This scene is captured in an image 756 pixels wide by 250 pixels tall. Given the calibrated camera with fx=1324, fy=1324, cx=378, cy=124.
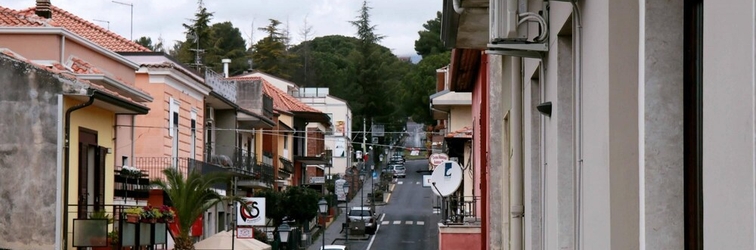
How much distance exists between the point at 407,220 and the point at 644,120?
75246 millimetres

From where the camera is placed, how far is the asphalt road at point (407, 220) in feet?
215

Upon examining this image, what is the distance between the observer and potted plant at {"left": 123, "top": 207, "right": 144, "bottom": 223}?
2980cm

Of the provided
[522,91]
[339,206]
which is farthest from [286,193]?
[522,91]

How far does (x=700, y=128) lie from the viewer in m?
4.70

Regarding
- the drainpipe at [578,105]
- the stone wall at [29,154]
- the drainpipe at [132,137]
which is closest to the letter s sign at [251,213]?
the drainpipe at [132,137]

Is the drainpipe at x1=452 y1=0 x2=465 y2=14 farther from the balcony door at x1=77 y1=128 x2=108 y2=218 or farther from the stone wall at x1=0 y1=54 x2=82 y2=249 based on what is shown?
the balcony door at x1=77 y1=128 x2=108 y2=218

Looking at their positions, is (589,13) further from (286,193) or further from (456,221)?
(286,193)

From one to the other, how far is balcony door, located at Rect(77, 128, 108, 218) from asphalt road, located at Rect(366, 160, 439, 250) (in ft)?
108

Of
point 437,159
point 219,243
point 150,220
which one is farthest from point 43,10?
point 437,159

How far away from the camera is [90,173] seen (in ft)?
99.0

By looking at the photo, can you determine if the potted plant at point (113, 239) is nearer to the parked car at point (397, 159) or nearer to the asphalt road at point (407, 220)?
the asphalt road at point (407, 220)

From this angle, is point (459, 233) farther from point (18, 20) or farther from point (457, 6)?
point (457, 6)

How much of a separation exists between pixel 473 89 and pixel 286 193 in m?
32.9

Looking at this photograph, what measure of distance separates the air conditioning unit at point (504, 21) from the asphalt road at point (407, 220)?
2148 inches
